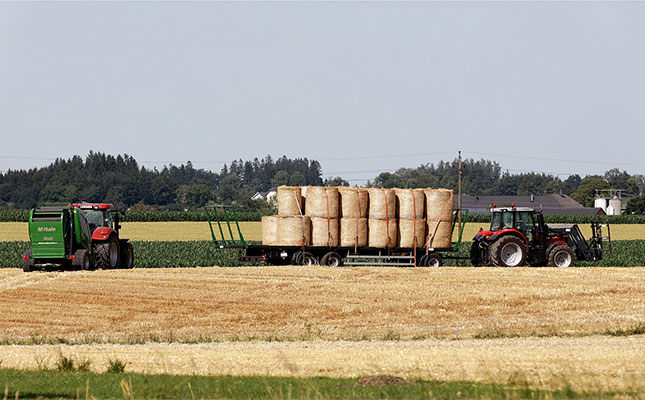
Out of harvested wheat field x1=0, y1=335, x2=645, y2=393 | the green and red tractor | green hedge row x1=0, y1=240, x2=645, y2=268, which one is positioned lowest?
harvested wheat field x1=0, y1=335, x2=645, y2=393

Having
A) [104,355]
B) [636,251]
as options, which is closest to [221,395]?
[104,355]

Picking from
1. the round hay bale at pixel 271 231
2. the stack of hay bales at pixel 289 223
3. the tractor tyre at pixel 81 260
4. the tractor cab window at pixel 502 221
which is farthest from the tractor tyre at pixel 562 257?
the tractor tyre at pixel 81 260

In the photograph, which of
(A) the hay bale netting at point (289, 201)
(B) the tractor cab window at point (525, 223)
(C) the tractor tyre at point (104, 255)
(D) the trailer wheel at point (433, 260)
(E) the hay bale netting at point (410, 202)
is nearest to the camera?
(C) the tractor tyre at point (104, 255)

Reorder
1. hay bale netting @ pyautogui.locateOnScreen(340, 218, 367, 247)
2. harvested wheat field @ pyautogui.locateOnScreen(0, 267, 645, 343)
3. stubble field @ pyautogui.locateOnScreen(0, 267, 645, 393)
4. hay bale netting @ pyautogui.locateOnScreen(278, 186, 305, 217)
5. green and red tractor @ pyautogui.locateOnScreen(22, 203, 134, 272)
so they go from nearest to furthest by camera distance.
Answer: stubble field @ pyautogui.locateOnScreen(0, 267, 645, 393), harvested wheat field @ pyautogui.locateOnScreen(0, 267, 645, 343), green and red tractor @ pyautogui.locateOnScreen(22, 203, 134, 272), hay bale netting @ pyautogui.locateOnScreen(278, 186, 305, 217), hay bale netting @ pyautogui.locateOnScreen(340, 218, 367, 247)

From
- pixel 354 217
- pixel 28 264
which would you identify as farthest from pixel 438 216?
pixel 28 264

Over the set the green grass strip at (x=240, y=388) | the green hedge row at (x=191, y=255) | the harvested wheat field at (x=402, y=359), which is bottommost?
the harvested wheat field at (x=402, y=359)

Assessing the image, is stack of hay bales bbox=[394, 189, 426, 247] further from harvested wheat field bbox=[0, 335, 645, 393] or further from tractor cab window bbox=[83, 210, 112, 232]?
harvested wheat field bbox=[0, 335, 645, 393]

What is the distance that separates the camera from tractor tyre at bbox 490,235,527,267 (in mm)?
30000

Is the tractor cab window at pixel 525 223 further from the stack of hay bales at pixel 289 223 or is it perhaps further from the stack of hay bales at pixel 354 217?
the stack of hay bales at pixel 289 223

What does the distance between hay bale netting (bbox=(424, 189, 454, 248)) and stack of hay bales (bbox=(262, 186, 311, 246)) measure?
4.33m

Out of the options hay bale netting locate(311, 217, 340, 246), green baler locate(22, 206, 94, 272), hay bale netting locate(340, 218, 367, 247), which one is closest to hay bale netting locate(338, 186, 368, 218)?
hay bale netting locate(340, 218, 367, 247)

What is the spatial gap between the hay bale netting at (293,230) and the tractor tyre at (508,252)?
646cm

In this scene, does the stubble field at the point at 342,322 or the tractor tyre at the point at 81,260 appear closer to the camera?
the stubble field at the point at 342,322

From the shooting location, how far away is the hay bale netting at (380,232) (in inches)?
1186
